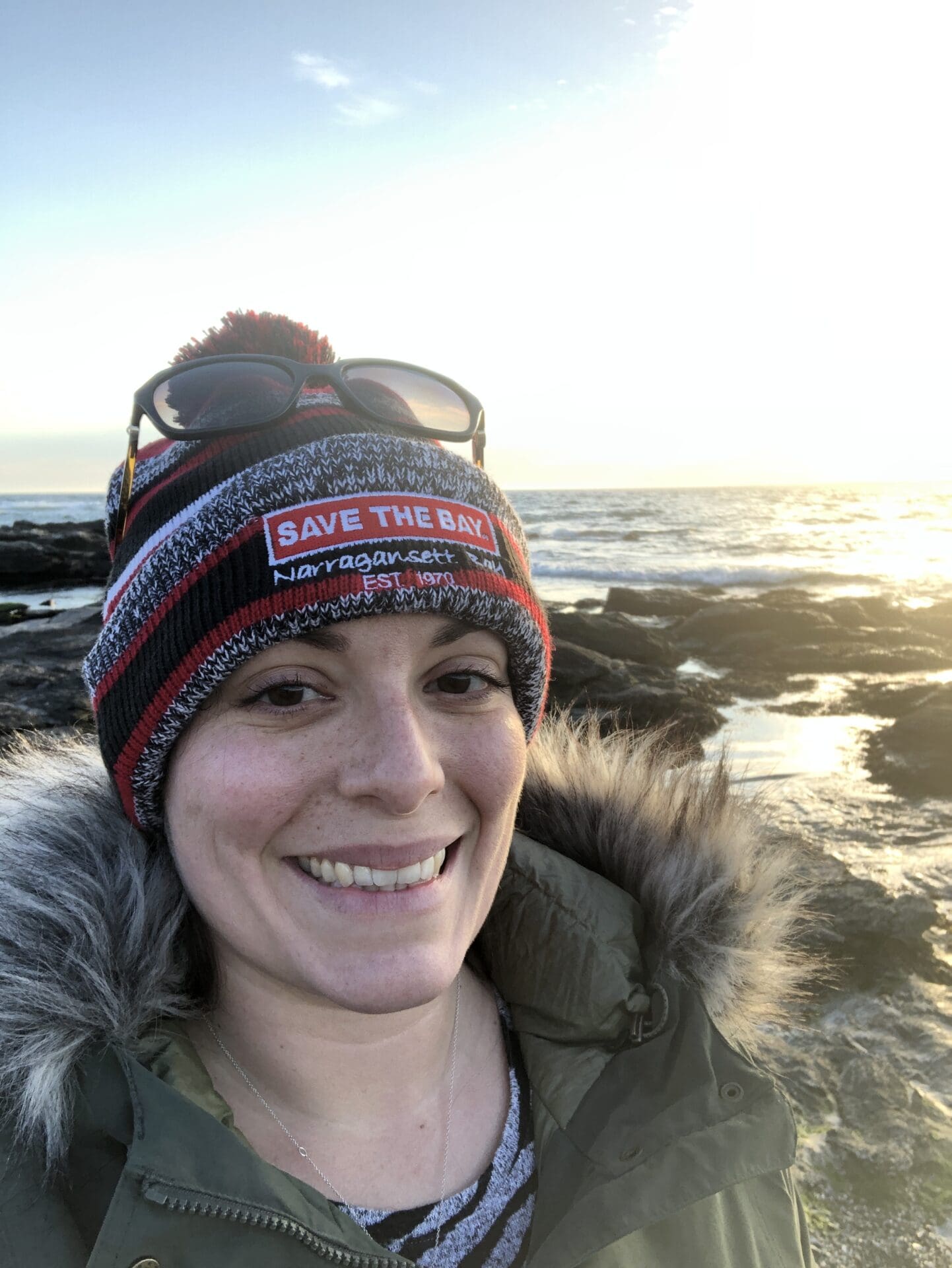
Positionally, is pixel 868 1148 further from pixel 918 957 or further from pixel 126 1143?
pixel 126 1143

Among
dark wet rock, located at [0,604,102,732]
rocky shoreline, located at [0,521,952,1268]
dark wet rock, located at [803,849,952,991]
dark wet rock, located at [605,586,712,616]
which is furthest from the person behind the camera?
dark wet rock, located at [605,586,712,616]

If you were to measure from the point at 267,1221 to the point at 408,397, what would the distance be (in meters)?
1.56

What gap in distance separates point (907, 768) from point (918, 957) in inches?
115

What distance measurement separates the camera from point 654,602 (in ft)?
46.4

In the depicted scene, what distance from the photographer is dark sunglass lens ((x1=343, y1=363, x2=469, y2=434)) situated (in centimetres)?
183

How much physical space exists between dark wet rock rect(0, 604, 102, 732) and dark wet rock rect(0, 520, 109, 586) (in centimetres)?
1276

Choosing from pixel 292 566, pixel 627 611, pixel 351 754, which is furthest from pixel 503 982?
pixel 627 611

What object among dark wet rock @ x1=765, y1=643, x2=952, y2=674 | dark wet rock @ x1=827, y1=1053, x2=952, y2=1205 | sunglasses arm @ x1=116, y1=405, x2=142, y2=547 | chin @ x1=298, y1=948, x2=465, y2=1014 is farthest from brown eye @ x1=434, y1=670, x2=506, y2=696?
dark wet rock @ x1=765, y1=643, x2=952, y2=674

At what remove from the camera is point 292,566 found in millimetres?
1517

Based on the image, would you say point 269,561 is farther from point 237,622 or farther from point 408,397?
point 408,397

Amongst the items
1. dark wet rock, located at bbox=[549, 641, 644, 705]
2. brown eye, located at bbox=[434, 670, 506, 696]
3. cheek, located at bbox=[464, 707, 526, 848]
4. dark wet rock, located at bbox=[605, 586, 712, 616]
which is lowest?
dark wet rock, located at bbox=[605, 586, 712, 616]

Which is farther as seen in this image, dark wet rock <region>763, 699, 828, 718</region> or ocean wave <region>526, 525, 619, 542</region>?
ocean wave <region>526, 525, 619, 542</region>

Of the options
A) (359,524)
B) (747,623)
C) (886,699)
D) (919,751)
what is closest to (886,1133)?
(359,524)

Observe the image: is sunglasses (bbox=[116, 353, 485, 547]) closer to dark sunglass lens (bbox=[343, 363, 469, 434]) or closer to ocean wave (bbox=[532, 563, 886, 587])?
dark sunglass lens (bbox=[343, 363, 469, 434])
